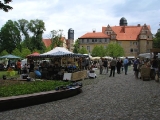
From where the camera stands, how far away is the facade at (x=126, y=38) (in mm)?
98250

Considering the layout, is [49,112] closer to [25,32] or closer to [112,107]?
[112,107]

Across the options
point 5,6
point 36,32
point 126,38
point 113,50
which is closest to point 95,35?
point 126,38

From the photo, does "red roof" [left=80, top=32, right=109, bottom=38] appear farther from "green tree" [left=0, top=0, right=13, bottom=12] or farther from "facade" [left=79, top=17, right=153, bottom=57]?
"green tree" [left=0, top=0, right=13, bottom=12]

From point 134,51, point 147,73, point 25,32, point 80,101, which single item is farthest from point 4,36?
point 80,101

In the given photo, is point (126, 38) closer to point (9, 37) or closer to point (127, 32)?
point (127, 32)

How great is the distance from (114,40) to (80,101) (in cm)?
9118

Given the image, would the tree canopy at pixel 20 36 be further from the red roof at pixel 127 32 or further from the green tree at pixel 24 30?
the red roof at pixel 127 32

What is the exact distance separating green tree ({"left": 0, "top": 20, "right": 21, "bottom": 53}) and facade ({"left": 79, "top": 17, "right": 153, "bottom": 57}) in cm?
2815

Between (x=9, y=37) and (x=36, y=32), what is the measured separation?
318 inches

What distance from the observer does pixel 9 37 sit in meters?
76.8

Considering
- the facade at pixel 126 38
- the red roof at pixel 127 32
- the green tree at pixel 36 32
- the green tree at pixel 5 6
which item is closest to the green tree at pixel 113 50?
the facade at pixel 126 38

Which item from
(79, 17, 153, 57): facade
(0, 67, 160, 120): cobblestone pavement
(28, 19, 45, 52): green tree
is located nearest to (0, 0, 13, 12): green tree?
(0, 67, 160, 120): cobblestone pavement

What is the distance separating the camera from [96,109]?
9.23m

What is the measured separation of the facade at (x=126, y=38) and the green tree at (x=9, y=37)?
28147 millimetres
